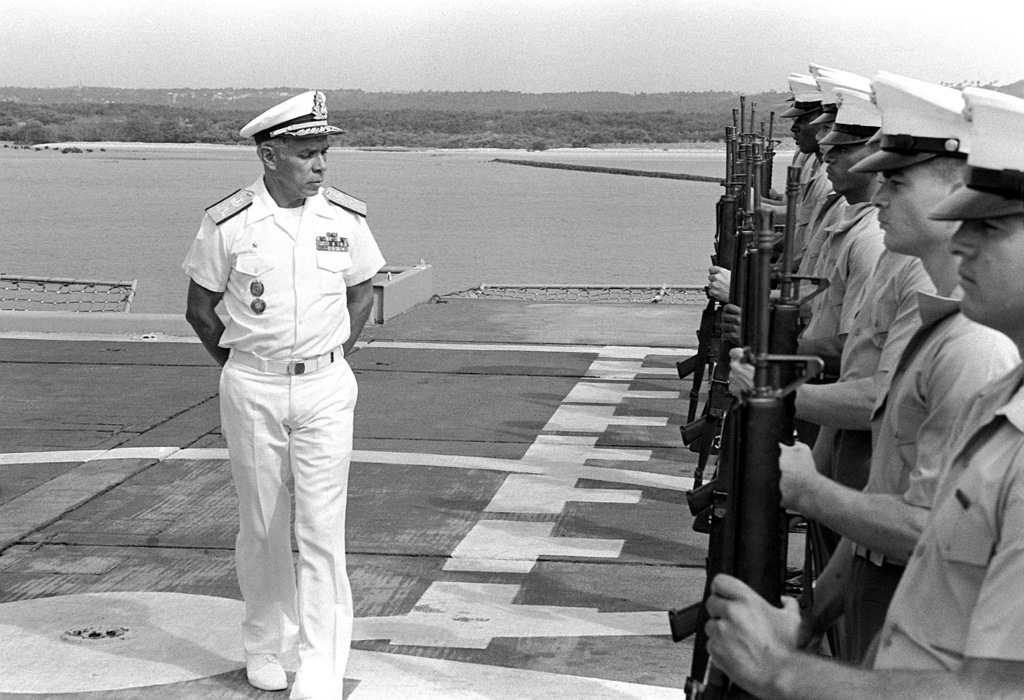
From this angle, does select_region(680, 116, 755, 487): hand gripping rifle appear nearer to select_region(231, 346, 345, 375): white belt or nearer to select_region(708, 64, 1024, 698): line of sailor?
select_region(708, 64, 1024, 698): line of sailor

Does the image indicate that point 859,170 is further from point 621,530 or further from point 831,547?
point 621,530

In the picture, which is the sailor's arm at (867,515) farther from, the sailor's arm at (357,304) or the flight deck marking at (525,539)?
the sailor's arm at (357,304)

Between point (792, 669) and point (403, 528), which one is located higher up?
point (792, 669)

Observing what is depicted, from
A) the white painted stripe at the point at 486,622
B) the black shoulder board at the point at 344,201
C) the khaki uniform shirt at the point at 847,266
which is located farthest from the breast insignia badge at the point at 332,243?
the khaki uniform shirt at the point at 847,266

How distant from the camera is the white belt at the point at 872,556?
306cm

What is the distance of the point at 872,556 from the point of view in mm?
3109

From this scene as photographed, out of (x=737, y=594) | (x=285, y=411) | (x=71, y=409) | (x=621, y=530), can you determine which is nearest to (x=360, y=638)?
(x=285, y=411)

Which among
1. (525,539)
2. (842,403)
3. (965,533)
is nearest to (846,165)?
(842,403)

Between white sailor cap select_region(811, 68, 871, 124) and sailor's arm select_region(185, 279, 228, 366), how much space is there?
96.1 inches

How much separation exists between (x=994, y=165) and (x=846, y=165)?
297 cm

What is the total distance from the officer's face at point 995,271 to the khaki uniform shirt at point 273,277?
313 centimetres

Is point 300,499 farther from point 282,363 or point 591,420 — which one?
point 591,420

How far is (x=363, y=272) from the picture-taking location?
536 cm

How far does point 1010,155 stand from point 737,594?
2.47 feet
